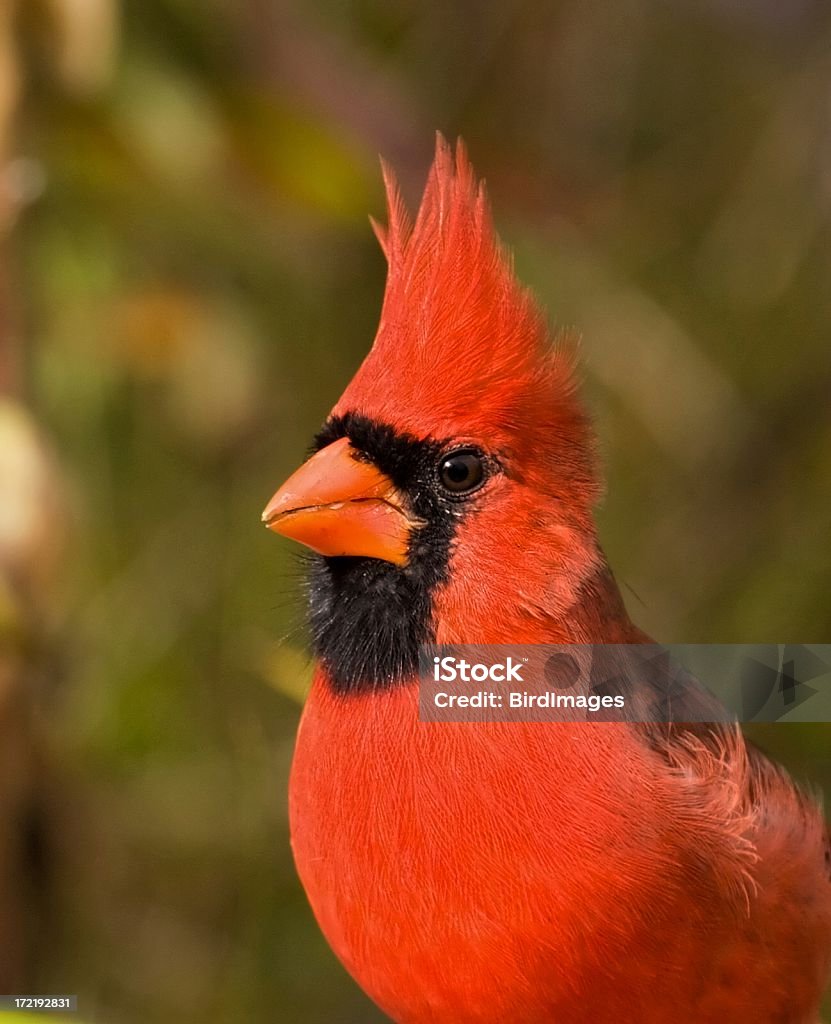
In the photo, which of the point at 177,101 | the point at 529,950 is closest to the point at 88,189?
the point at 177,101

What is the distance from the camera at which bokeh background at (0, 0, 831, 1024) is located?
5.64 ft

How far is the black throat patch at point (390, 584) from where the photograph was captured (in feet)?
3.66

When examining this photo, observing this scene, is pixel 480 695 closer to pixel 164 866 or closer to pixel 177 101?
pixel 177 101

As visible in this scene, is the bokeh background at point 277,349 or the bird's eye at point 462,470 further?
the bokeh background at point 277,349

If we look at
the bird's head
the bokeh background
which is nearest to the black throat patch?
the bird's head

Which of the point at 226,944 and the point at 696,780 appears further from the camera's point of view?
the point at 226,944

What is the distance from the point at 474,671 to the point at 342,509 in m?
0.18

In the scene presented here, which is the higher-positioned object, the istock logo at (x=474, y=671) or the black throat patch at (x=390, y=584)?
the black throat patch at (x=390, y=584)

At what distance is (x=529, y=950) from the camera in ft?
3.39

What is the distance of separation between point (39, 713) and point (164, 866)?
568mm

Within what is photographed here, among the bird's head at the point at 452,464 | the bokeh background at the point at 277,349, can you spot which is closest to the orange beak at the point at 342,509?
the bird's head at the point at 452,464

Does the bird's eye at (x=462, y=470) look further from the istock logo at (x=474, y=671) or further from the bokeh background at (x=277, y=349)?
the bokeh background at (x=277, y=349)

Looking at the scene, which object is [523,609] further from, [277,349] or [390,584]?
[277,349]

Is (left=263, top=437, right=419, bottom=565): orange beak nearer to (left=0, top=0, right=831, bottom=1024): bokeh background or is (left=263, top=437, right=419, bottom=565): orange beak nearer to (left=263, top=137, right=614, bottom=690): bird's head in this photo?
(left=263, top=137, right=614, bottom=690): bird's head
